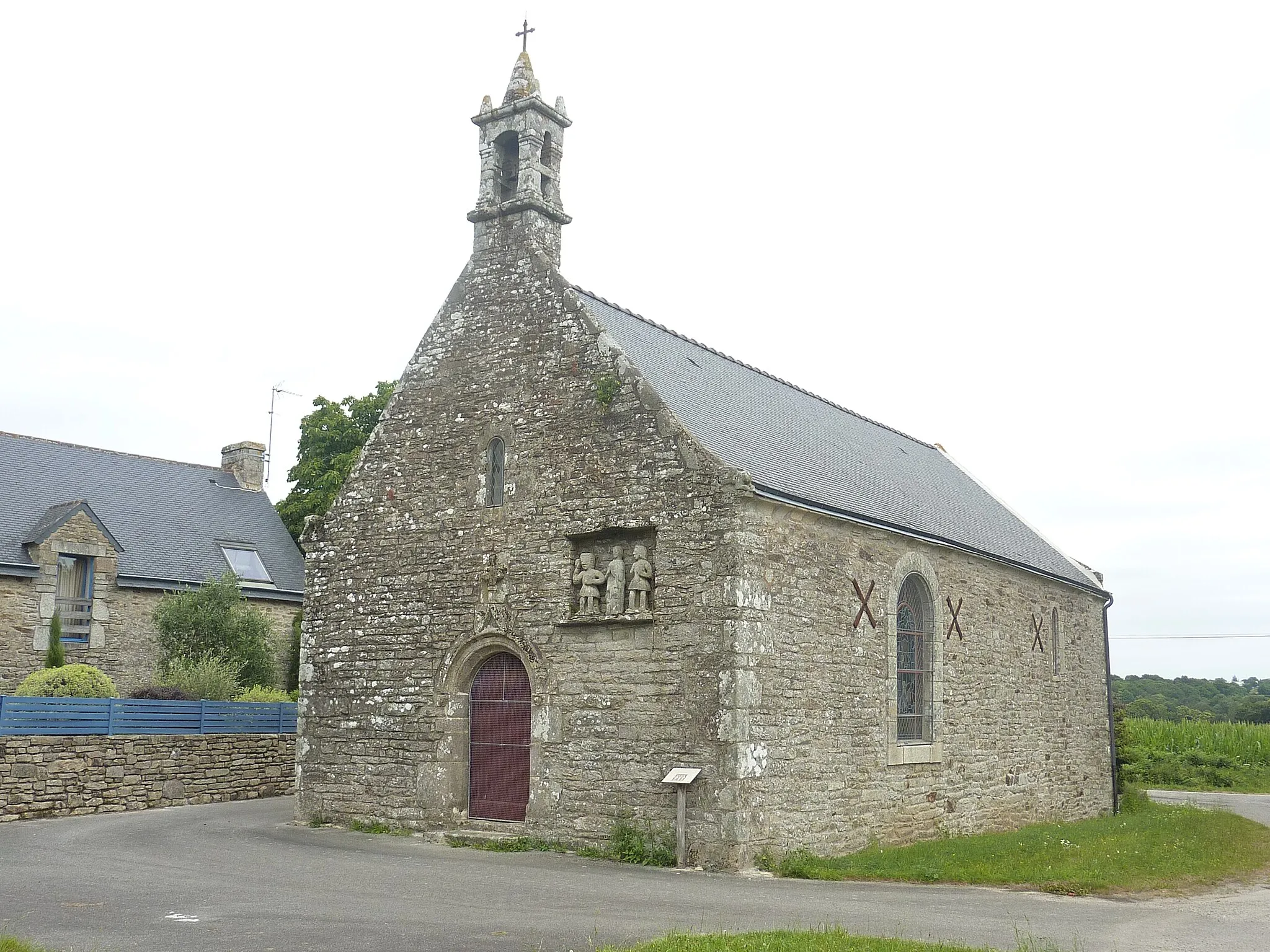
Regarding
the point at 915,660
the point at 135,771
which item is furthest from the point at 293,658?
the point at 915,660

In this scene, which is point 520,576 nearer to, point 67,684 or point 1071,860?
point 1071,860

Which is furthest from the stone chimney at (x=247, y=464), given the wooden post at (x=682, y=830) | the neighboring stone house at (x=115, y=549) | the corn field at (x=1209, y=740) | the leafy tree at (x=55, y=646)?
the corn field at (x=1209, y=740)

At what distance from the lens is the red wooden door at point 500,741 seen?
50.1 ft

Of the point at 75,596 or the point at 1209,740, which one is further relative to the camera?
the point at 1209,740

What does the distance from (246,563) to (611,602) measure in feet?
53.0

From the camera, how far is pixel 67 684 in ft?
62.9

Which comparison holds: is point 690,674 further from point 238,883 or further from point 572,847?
point 238,883

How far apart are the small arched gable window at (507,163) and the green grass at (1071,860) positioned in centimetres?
1011

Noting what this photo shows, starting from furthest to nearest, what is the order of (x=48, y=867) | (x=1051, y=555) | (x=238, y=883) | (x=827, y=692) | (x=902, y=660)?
1. (x=1051, y=555)
2. (x=902, y=660)
3. (x=827, y=692)
4. (x=48, y=867)
5. (x=238, y=883)

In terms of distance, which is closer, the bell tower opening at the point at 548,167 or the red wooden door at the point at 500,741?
the red wooden door at the point at 500,741

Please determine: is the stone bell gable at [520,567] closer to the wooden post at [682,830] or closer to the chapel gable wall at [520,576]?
the chapel gable wall at [520,576]

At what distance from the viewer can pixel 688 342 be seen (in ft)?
62.0

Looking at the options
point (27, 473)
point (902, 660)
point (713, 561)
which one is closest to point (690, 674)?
point (713, 561)

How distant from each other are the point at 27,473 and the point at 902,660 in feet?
63.4
